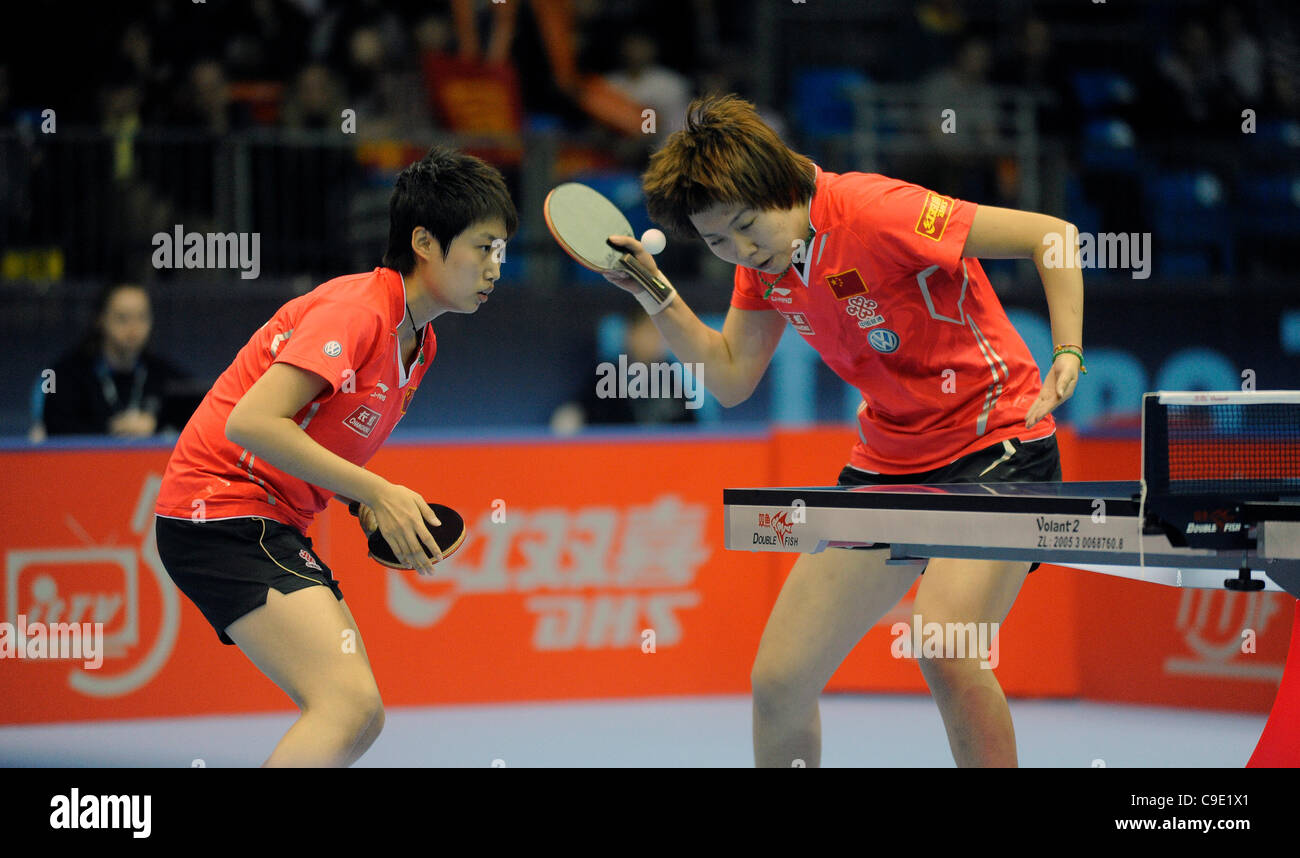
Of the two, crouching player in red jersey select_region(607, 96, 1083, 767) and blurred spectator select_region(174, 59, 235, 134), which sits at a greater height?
blurred spectator select_region(174, 59, 235, 134)

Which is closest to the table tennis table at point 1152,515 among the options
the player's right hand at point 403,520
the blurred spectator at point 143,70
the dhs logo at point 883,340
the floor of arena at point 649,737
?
the dhs logo at point 883,340

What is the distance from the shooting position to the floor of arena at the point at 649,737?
527cm

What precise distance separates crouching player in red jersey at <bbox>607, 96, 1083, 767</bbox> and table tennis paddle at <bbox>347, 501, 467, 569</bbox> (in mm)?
777

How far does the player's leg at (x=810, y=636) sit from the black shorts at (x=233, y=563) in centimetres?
99

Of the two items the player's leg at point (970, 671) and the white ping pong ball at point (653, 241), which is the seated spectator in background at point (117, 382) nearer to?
the white ping pong ball at point (653, 241)

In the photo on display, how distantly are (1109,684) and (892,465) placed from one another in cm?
336

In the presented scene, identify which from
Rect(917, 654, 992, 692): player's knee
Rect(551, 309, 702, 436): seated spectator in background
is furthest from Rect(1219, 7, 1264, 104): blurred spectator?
Rect(917, 654, 992, 692): player's knee

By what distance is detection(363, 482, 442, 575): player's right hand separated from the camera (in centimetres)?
291

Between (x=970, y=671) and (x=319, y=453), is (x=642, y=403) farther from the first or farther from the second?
(x=319, y=453)

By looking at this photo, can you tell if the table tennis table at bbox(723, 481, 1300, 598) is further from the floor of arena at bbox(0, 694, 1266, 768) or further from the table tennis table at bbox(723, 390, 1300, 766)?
the floor of arena at bbox(0, 694, 1266, 768)

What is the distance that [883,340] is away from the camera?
338cm

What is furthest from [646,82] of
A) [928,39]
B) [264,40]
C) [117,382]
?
[117,382]

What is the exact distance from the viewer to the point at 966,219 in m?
3.24

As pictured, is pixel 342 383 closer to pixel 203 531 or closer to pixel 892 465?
pixel 203 531
